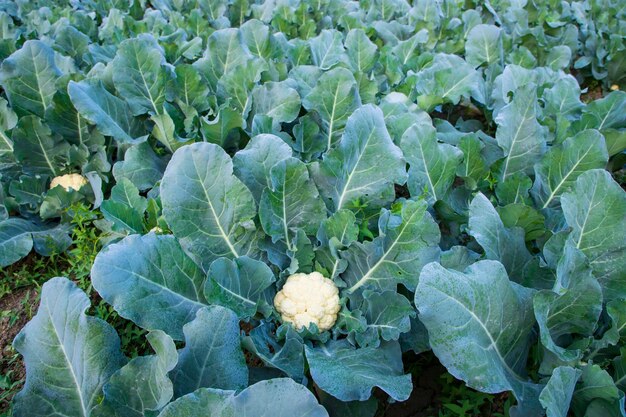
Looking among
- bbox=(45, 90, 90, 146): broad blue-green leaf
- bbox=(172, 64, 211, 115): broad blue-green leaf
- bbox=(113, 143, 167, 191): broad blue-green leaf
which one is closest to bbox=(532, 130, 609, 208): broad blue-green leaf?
bbox=(172, 64, 211, 115): broad blue-green leaf

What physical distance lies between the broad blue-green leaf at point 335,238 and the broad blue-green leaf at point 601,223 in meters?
0.74

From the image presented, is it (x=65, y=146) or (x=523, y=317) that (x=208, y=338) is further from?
(x=65, y=146)

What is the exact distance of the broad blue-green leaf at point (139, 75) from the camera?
2.60 metres

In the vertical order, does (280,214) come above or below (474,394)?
above

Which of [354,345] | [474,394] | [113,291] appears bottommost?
[474,394]

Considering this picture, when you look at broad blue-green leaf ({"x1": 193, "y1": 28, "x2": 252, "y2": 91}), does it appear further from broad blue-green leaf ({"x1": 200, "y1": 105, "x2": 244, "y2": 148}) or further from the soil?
the soil

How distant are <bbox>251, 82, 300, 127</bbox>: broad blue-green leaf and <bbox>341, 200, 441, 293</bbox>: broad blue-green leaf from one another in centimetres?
82

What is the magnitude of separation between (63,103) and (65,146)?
258 mm

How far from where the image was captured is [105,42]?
11.4 ft

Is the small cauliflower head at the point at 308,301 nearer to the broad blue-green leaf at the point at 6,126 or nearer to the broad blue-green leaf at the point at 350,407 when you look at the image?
the broad blue-green leaf at the point at 350,407

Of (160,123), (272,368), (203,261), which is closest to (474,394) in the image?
(272,368)

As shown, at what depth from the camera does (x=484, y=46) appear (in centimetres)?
340

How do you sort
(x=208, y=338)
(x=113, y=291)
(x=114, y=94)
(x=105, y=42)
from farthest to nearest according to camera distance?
(x=105, y=42)
(x=114, y=94)
(x=113, y=291)
(x=208, y=338)

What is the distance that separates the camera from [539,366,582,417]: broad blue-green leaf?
1408mm
